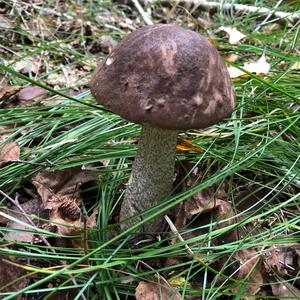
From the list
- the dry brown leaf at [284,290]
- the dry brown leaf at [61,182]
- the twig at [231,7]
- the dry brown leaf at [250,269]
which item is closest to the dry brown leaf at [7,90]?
the dry brown leaf at [61,182]

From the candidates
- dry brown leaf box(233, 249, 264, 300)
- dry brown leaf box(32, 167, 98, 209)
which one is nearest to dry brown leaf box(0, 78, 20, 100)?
dry brown leaf box(32, 167, 98, 209)

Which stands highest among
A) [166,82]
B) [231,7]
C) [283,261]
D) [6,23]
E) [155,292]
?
[166,82]

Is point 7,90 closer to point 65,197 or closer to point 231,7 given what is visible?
point 65,197

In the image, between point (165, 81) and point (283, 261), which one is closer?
point (165, 81)

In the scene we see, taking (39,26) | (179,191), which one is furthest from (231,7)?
(179,191)

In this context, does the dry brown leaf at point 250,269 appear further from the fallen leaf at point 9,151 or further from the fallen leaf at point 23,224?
the fallen leaf at point 9,151

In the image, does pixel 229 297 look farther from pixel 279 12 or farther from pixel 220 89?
pixel 279 12

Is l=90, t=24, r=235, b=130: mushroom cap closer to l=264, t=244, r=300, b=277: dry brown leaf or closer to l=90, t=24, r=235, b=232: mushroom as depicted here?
l=90, t=24, r=235, b=232: mushroom

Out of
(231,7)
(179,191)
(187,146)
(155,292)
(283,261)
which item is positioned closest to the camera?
(155,292)
